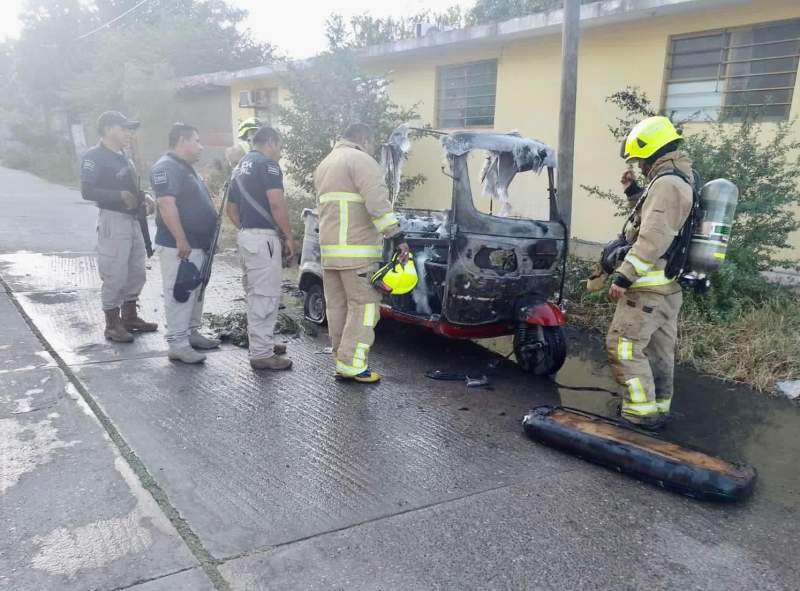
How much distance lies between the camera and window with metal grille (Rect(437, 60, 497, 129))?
1026 cm

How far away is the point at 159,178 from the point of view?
4633mm

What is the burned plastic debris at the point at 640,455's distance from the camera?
316 cm

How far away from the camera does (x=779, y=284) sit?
593 centimetres

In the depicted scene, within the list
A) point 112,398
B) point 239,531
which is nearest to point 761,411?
point 239,531

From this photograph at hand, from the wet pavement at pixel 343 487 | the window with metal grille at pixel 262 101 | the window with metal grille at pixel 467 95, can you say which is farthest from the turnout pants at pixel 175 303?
the window with metal grille at pixel 262 101

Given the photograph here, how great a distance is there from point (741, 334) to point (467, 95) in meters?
6.76

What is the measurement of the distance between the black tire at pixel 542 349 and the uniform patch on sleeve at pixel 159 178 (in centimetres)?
292

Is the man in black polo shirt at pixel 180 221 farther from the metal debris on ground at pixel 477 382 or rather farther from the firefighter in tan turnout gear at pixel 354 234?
the metal debris on ground at pixel 477 382

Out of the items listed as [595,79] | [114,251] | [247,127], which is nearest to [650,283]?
[114,251]

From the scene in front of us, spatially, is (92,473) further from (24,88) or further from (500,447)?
(24,88)

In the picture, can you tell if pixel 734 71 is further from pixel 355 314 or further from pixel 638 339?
pixel 355 314

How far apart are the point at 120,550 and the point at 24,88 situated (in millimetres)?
34595

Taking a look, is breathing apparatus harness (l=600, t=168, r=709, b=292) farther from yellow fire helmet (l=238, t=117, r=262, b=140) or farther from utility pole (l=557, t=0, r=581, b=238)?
yellow fire helmet (l=238, t=117, r=262, b=140)

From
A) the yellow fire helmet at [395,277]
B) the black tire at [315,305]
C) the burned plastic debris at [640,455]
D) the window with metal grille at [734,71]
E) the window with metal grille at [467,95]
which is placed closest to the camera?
the burned plastic debris at [640,455]
